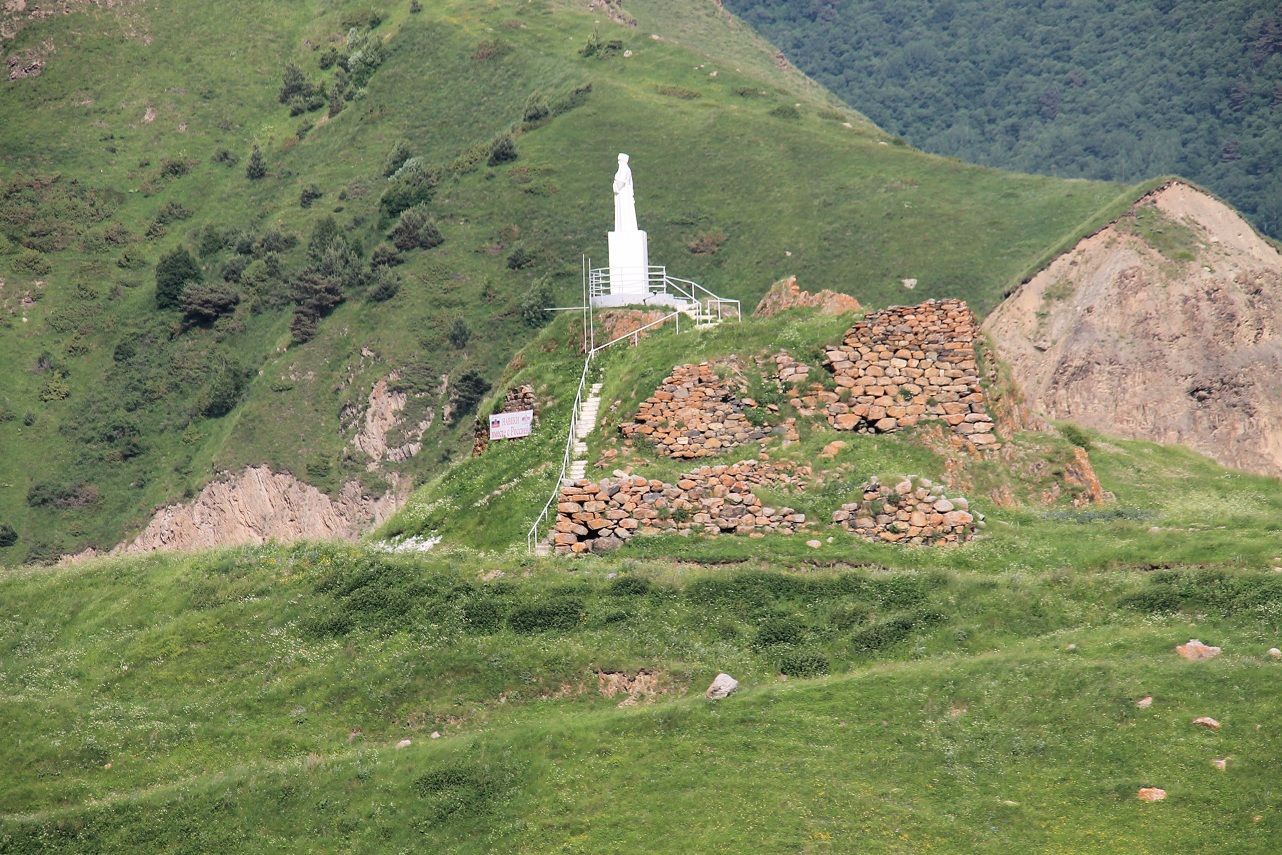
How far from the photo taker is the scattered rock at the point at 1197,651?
27.2 meters

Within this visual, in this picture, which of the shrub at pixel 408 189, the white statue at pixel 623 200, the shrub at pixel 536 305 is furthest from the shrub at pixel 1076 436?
the shrub at pixel 408 189

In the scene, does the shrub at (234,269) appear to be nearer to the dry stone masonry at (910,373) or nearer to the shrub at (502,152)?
the shrub at (502,152)

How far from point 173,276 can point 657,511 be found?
8370 cm

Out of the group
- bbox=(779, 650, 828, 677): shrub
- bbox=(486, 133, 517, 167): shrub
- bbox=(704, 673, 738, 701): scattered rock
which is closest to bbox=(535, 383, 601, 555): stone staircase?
bbox=(779, 650, 828, 677): shrub

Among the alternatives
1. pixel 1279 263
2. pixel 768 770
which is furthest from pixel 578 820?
pixel 1279 263

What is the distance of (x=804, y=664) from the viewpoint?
96.6ft

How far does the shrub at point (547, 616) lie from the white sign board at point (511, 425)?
46.4 ft

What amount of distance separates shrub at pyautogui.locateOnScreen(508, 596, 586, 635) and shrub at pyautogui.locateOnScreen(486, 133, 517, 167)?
87.5 m

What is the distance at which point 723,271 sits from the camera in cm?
10212

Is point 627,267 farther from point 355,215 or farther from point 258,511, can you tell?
point 355,215

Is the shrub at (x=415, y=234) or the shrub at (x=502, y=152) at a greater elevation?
the shrub at (x=502, y=152)

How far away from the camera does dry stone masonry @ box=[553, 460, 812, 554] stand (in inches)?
1403

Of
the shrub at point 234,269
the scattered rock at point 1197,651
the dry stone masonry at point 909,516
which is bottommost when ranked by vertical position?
the scattered rock at point 1197,651

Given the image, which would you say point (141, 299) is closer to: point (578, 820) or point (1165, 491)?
point (1165, 491)
